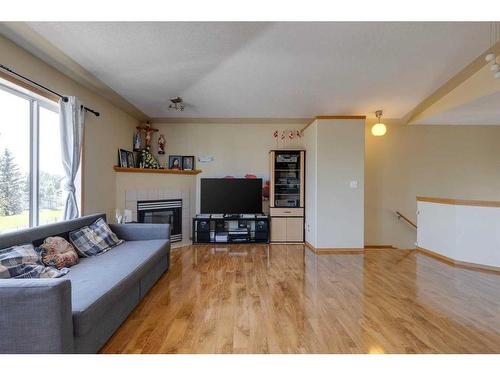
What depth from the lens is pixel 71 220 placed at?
2660mm

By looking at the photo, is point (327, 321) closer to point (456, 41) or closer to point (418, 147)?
point (456, 41)

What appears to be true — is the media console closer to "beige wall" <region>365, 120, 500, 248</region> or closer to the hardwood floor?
the hardwood floor

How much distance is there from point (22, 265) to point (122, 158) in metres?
2.65

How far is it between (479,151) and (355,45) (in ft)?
14.5

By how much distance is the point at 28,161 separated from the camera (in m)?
2.60

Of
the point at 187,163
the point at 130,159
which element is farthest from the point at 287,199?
the point at 130,159

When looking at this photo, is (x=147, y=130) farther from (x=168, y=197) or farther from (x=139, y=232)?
(x=139, y=232)

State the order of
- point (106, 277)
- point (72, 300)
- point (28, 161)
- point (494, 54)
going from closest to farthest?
point (72, 300), point (106, 277), point (28, 161), point (494, 54)

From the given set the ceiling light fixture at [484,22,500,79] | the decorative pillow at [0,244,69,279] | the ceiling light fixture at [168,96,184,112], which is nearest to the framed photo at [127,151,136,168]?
the ceiling light fixture at [168,96,184,112]

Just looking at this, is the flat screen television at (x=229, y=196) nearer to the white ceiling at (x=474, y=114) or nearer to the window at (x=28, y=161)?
the window at (x=28, y=161)

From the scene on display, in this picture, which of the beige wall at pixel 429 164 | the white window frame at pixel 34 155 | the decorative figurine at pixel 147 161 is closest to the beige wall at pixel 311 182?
the beige wall at pixel 429 164

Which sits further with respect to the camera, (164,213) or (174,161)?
(174,161)

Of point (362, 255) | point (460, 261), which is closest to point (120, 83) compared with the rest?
point (362, 255)

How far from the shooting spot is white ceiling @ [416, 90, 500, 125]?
145 inches
